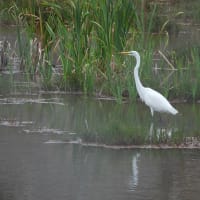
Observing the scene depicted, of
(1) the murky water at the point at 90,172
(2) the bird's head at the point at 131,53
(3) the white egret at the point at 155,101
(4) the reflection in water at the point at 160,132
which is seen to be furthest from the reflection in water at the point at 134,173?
(2) the bird's head at the point at 131,53

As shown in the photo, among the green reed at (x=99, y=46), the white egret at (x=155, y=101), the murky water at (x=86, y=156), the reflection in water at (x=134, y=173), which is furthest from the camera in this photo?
the green reed at (x=99, y=46)

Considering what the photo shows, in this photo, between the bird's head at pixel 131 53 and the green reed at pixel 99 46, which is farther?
the green reed at pixel 99 46

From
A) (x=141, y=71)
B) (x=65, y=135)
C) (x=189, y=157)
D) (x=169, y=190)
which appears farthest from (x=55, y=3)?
(x=169, y=190)

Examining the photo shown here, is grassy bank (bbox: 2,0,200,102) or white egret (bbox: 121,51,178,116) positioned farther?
grassy bank (bbox: 2,0,200,102)

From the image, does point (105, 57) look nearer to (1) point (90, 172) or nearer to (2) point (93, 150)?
(2) point (93, 150)

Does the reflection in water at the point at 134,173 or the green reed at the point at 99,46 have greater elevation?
the green reed at the point at 99,46

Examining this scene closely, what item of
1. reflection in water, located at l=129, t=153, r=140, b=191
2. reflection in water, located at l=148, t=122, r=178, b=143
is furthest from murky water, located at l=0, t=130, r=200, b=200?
reflection in water, located at l=148, t=122, r=178, b=143

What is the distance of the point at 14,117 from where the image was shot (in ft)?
42.3

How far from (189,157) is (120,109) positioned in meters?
3.24

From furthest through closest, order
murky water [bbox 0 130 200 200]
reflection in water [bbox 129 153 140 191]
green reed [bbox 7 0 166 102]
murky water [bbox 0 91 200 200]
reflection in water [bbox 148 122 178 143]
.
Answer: green reed [bbox 7 0 166 102] → reflection in water [bbox 148 122 178 143] → reflection in water [bbox 129 153 140 191] → murky water [bbox 0 91 200 200] → murky water [bbox 0 130 200 200]

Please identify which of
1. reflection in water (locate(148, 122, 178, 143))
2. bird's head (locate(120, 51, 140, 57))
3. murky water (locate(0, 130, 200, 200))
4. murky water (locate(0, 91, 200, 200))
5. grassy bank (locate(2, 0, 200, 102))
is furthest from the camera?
grassy bank (locate(2, 0, 200, 102))

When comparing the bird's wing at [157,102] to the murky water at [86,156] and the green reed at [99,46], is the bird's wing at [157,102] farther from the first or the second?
the green reed at [99,46]

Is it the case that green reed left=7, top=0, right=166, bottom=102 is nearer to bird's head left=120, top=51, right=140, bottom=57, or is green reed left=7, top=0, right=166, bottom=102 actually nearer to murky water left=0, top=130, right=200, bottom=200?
bird's head left=120, top=51, right=140, bottom=57

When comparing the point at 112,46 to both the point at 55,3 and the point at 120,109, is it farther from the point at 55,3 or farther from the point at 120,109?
the point at 55,3
